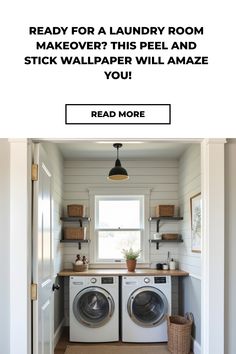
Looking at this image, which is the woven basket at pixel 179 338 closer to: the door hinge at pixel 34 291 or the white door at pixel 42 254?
the white door at pixel 42 254

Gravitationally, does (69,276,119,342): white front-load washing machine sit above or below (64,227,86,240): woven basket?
below

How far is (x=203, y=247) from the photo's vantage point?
8.80 ft

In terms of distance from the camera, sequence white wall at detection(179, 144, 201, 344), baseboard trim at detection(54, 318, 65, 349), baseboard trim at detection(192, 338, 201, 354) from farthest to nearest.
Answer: baseboard trim at detection(54, 318, 65, 349)
white wall at detection(179, 144, 201, 344)
baseboard trim at detection(192, 338, 201, 354)

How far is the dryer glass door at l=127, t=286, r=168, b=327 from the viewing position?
17.0ft

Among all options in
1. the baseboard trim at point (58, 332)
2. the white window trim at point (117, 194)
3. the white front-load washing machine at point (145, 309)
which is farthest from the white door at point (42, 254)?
the white window trim at point (117, 194)

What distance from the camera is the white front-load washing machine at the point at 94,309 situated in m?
Result: 5.14

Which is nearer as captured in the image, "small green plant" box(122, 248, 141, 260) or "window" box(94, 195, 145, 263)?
"small green plant" box(122, 248, 141, 260)
